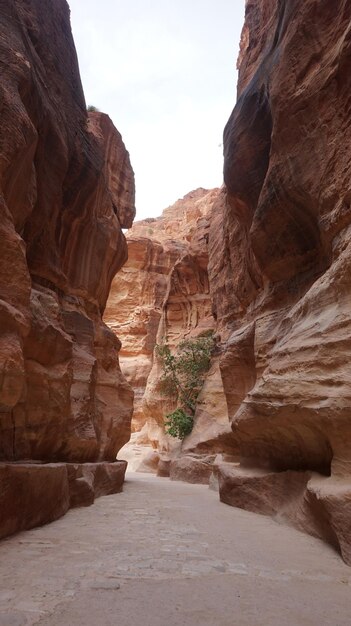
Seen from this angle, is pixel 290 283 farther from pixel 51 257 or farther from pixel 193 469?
pixel 193 469

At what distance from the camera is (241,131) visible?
42.8 feet

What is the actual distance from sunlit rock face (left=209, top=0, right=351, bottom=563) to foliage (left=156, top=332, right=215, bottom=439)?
729cm

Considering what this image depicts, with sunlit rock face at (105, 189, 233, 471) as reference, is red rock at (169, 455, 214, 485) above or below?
below

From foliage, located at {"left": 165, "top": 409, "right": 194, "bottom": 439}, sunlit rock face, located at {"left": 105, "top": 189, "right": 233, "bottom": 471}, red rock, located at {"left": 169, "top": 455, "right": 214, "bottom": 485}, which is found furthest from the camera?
foliage, located at {"left": 165, "top": 409, "right": 194, "bottom": 439}

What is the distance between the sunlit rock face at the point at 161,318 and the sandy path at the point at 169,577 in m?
11.4

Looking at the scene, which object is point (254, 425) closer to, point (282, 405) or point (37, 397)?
point (282, 405)

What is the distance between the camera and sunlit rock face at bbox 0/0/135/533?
564 cm

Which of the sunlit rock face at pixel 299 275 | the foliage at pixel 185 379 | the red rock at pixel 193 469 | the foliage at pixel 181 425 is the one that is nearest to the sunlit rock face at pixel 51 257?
the sunlit rock face at pixel 299 275

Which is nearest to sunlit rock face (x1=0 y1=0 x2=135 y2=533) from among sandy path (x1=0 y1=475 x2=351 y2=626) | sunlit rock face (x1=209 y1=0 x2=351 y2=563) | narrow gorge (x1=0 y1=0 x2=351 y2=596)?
narrow gorge (x1=0 y1=0 x2=351 y2=596)

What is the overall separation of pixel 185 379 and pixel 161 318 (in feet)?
26.0

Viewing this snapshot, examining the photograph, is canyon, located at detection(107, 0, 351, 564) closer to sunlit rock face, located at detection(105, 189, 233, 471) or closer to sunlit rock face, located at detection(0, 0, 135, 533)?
sunlit rock face, located at detection(105, 189, 233, 471)

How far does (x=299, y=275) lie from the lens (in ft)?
35.5

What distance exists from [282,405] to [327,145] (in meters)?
5.37

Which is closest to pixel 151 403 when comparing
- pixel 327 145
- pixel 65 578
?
pixel 327 145
